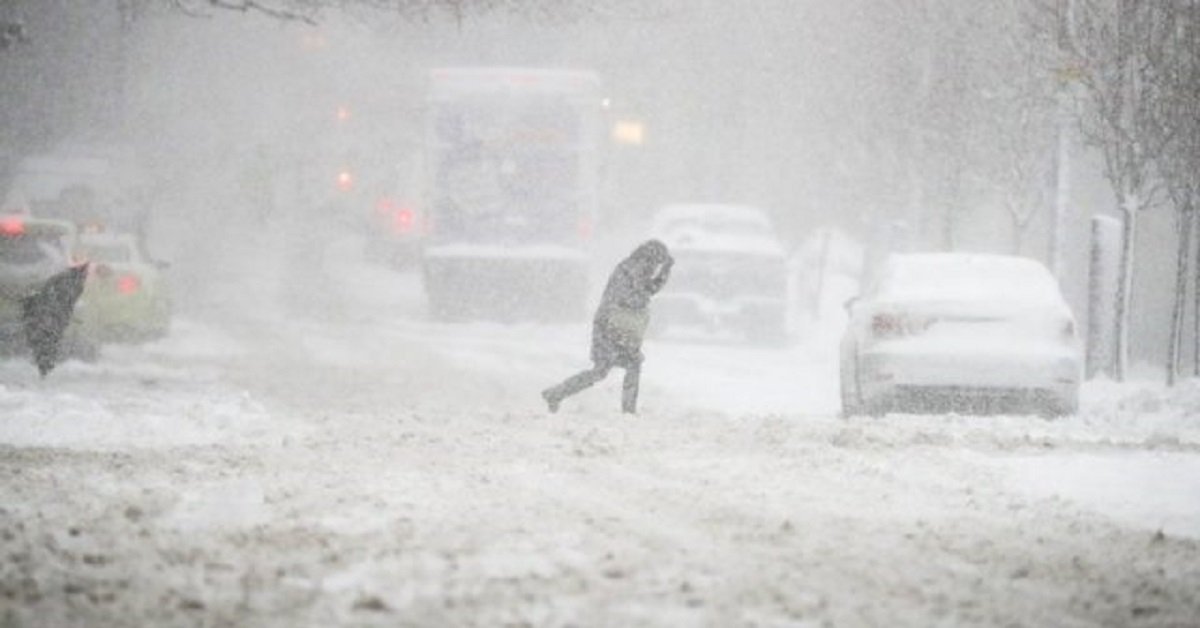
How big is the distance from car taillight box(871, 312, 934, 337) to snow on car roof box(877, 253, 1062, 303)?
0.25 metres

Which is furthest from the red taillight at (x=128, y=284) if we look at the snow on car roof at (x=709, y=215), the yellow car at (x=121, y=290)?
the snow on car roof at (x=709, y=215)

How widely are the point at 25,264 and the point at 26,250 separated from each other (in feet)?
0.87

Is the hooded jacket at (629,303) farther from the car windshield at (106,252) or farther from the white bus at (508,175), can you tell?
the white bus at (508,175)

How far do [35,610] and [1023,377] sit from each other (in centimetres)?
894

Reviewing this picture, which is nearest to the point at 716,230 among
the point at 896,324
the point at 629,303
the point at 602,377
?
the point at 896,324

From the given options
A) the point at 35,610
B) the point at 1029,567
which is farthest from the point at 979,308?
the point at 35,610

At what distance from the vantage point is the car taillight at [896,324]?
1316 centimetres

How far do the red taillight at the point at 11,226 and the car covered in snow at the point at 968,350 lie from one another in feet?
31.6

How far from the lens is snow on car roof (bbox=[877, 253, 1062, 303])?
44.1 feet

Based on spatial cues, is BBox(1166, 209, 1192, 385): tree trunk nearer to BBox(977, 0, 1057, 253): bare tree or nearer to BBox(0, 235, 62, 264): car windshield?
BBox(977, 0, 1057, 253): bare tree

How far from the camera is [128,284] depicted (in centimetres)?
2014

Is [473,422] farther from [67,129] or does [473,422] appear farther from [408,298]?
[67,129]

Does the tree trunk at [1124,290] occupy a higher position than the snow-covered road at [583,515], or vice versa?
the tree trunk at [1124,290]

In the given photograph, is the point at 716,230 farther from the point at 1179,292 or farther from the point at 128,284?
the point at 128,284
